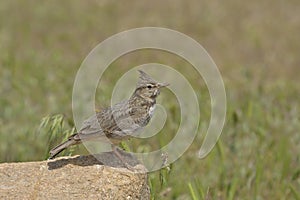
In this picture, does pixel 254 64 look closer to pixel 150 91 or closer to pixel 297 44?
pixel 297 44

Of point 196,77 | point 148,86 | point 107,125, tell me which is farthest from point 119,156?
point 196,77

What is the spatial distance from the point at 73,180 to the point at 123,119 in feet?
1.82

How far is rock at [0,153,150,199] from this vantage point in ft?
14.3

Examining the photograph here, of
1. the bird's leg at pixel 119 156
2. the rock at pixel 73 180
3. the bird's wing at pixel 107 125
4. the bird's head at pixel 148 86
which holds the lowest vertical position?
the rock at pixel 73 180

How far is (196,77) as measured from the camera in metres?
13.1

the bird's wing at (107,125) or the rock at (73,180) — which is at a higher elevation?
the bird's wing at (107,125)

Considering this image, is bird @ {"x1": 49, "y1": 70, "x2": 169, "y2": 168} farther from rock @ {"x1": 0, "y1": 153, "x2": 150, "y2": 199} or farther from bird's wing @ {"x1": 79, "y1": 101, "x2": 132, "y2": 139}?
rock @ {"x1": 0, "y1": 153, "x2": 150, "y2": 199}

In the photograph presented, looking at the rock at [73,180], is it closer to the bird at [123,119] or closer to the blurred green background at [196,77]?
the bird at [123,119]

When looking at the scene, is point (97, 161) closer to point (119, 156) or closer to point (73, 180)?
point (119, 156)

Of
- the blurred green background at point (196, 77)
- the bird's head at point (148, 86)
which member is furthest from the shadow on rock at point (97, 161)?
the bird's head at point (148, 86)

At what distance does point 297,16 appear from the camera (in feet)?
60.8

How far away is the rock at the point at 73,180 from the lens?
435cm

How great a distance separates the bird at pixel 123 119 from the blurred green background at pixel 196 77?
589mm

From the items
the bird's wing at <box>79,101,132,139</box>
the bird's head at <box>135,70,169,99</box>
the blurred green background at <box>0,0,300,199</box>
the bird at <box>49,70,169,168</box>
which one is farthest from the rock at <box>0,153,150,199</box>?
the bird's head at <box>135,70,169,99</box>
